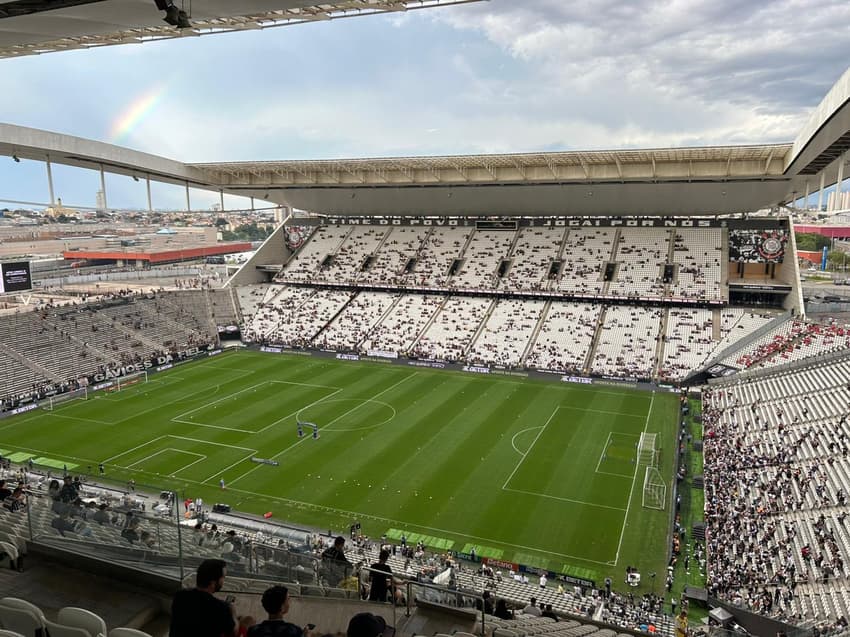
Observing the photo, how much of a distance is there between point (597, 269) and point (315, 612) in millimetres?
51598

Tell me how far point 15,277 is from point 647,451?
146ft

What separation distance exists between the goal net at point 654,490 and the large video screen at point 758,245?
32.1 meters

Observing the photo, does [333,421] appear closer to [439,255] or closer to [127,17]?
[127,17]

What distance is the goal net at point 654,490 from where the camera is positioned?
25734 millimetres

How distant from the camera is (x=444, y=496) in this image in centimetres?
2662

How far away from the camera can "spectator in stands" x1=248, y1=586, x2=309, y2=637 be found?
14.4 feet

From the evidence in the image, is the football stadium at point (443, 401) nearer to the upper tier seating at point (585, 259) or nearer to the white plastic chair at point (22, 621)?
the white plastic chair at point (22, 621)

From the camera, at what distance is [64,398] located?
39750 millimetres

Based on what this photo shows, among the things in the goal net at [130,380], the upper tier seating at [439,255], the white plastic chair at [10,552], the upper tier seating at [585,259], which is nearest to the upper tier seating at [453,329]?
the upper tier seating at [439,255]

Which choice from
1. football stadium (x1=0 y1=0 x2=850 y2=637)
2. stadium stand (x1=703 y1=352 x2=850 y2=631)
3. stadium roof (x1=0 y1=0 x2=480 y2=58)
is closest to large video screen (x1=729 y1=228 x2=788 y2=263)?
football stadium (x1=0 y1=0 x2=850 y2=637)

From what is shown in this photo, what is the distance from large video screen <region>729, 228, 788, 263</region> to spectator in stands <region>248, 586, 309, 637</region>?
5641 centimetres

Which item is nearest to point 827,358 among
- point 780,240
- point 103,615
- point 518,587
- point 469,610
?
point 780,240

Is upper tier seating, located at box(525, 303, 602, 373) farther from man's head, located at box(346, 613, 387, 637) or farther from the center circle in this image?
man's head, located at box(346, 613, 387, 637)

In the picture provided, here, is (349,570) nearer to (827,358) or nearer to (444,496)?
(444,496)
